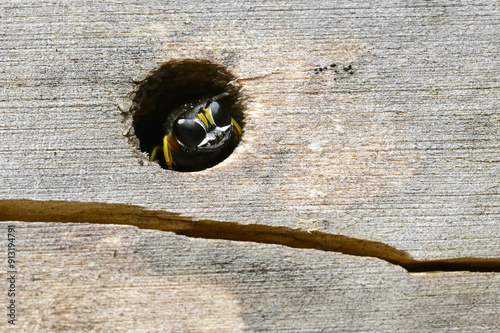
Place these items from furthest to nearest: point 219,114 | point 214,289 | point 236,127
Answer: point 236,127, point 219,114, point 214,289

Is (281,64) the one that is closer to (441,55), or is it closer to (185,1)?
(185,1)

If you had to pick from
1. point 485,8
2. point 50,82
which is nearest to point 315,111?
point 485,8

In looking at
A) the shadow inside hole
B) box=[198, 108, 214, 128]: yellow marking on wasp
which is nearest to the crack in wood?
the shadow inside hole

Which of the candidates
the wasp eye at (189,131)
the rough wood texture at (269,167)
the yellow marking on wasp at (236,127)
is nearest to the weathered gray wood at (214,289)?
the rough wood texture at (269,167)

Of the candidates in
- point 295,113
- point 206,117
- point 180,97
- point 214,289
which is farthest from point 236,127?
point 214,289

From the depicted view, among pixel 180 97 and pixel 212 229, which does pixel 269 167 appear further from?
pixel 180 97

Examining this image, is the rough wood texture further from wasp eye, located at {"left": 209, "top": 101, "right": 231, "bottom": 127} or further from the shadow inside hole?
wasp eye, located at {"left": 209, "top": 101, "right": 231, "bottom": 127}

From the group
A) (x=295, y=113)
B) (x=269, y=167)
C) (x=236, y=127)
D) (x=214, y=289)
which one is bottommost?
(x=214, y=289)
